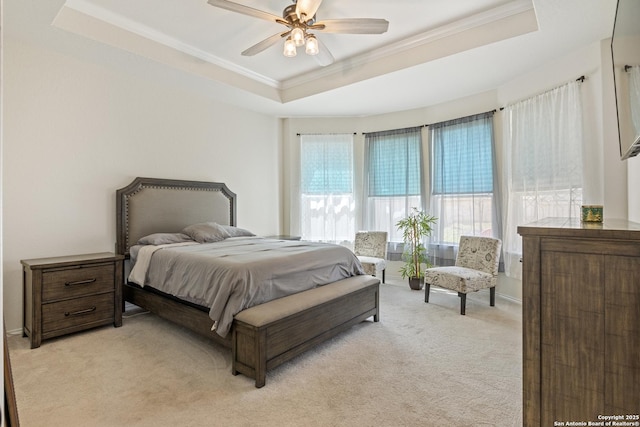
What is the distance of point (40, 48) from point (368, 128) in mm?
4351

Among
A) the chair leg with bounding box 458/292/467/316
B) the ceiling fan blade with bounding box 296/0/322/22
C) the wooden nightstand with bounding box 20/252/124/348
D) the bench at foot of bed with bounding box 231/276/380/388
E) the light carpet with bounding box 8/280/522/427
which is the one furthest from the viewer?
the chair leg with bounding box 458/292/467/316

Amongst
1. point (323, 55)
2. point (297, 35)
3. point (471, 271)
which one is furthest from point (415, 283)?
point (297, 35)

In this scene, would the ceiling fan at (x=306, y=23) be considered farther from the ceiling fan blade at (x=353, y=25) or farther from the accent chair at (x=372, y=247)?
the accent chair at (x=372, y=247)

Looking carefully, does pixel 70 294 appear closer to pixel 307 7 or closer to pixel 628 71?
pixel 307 7

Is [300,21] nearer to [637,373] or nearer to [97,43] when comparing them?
[97,43]

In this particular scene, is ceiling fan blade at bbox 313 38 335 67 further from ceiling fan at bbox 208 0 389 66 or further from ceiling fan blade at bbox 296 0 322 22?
ceiling fan blade at bbox 296 0 322 22

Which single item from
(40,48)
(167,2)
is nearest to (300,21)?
(167,2)

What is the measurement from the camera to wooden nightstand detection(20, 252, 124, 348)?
114 inches

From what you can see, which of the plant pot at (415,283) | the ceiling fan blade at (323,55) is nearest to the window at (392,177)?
the plant pot at (415,283)

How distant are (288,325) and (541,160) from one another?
3.34 m

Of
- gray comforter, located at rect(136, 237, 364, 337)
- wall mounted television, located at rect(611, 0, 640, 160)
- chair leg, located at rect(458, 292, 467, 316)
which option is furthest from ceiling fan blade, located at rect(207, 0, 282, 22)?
chair leg, located at rect(458, 292, 467, 316)

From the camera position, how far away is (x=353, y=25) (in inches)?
110

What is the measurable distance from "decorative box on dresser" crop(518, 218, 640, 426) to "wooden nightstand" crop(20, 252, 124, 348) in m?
3.51

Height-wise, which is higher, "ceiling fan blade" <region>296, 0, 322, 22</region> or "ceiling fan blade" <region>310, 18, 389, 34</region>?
"ceiling fan blade" <region>296, 0, 322, 22</region>
